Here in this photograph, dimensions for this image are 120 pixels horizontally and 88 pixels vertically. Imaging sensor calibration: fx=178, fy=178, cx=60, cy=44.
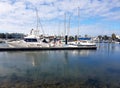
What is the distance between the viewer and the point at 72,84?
1355 cm

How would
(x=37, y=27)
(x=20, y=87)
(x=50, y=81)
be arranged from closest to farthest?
(x=20, y=87) < (x=50, y=81) < (x=37, y=27)

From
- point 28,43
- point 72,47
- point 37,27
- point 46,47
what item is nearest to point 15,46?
point 28,43

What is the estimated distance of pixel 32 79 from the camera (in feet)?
48.4

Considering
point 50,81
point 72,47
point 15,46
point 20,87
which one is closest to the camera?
point 20,87

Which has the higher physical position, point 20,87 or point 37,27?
point 37,27

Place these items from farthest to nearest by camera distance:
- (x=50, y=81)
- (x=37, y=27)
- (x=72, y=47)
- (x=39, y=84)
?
1. (x=37, y=27)
2. (x=72, y=47)
3. (x=50, y=81)
4. (x=39, y=84)

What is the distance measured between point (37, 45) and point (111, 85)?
32.8 metres

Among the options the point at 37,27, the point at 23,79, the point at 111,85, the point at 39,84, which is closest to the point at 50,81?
the point at 39,84

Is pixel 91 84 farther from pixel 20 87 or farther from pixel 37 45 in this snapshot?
pixel 37 45

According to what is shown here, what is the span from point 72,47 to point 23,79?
33.6 metres

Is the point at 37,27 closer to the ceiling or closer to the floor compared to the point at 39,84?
closer to the ceiling

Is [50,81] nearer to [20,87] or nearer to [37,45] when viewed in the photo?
[20,87]

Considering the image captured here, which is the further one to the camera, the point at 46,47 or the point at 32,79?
the point at 46,47

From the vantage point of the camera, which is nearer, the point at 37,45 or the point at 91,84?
the point at 91,84
